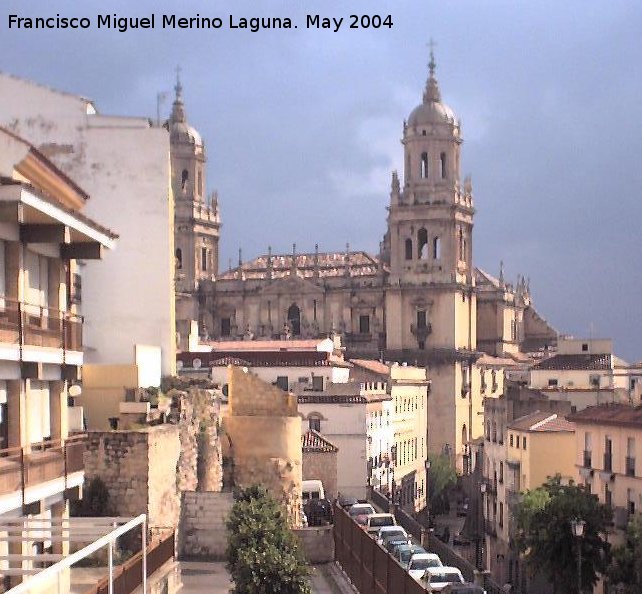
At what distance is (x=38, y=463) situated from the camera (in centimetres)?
1661

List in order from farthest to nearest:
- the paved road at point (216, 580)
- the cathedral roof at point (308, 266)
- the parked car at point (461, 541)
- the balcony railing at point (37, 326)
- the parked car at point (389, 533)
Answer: the cathedral roof at point (308, 266) < the parked car at point (461, 541) < the parked car at point (389, 533) < the paved road at point (216, 580) < the balcony railing at point (37, 326)

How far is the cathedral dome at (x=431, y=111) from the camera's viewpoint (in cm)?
11512

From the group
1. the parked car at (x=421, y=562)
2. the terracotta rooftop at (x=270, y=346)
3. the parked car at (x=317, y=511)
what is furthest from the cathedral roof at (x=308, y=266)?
the parked car at (x=421, y=562)

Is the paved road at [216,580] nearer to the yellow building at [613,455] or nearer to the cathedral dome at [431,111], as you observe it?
the yellow building at [613,455]

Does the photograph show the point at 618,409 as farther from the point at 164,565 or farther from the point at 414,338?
the point at 414,338

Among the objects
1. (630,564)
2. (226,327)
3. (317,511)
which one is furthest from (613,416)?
(226,327)

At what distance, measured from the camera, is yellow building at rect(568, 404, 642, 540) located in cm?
4453

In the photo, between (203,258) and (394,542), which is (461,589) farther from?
(203,258)

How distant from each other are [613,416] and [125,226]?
60.6ft

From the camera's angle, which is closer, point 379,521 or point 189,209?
point 379,521

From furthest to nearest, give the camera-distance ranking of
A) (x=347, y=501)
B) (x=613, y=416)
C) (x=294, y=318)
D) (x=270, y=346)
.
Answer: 1. (x=294, y=318)
2. (x=270, y=346)
3. (x=347, y=501)
4. (x=613, y=416)

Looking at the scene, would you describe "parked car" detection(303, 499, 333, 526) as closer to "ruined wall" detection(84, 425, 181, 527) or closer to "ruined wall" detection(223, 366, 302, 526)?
"ruined wall" detection(223, 366, 302, 526)

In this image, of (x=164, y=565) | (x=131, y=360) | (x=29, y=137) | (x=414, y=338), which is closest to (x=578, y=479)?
(x=131, y=360)

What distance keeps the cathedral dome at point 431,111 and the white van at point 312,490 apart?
59323mm
